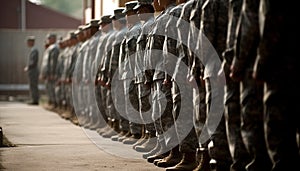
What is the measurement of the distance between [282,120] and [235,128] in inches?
35.1

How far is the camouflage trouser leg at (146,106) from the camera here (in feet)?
38.3

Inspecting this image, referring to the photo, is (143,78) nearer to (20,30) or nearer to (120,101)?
(120,101)

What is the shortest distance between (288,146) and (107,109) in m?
8.64

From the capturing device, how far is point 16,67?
34906mm

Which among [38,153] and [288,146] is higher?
[288,146]

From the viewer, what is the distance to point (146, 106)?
11750 mm

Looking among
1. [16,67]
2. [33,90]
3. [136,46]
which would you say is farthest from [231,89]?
[16,67]

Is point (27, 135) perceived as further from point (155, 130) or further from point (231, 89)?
point (231, 89)

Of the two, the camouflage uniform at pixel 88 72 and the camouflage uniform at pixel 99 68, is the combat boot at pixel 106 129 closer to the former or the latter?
the camouflage uniform at pixel 99 68

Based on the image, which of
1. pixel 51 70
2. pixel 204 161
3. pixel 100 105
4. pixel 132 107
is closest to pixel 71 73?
pixel 100 105

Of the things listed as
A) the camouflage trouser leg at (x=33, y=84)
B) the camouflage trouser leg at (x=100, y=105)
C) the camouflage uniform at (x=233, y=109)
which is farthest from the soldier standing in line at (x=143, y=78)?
the camouflage trouser leg at (x=33, y=84)

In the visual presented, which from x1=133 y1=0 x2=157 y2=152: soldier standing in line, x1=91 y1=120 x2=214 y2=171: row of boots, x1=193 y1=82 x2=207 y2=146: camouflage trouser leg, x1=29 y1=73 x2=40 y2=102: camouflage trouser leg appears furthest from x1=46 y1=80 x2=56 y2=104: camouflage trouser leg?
x1=193 y1=82 x2=207 y2=146: camouflage trouser leg

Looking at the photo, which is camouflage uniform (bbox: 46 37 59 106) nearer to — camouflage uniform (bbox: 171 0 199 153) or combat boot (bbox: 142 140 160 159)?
combat boot (bbox: 142 140 160 159)

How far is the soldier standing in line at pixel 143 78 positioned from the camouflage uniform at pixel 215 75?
312cm
